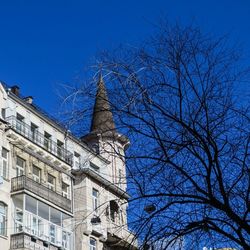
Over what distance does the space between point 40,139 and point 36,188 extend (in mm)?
4332

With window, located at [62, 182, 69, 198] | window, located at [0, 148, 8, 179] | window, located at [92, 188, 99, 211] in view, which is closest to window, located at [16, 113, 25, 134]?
window, located at [0, 148, 8, 179]

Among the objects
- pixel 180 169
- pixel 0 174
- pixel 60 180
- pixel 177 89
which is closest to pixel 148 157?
pixel 180 169

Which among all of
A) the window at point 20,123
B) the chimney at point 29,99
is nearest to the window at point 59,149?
the chimney at point 29,99

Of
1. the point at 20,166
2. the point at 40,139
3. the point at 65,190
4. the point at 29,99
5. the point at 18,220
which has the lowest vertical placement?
the point at 18,220

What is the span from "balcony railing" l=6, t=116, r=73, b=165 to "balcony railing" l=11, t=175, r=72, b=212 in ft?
9.85

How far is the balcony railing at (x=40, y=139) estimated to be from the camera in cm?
3831

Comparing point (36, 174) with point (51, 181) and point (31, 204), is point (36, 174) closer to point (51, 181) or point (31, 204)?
point (51, 181)

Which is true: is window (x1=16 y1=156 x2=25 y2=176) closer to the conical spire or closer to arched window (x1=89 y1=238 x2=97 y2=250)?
arched window (x1=89 y1=238 x2=97 y2=250)

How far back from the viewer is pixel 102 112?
10.4 metres

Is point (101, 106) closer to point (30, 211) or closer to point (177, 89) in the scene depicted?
point (177, 89)

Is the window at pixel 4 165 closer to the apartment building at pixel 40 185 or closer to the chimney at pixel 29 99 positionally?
the apartment building at pixel 40 185

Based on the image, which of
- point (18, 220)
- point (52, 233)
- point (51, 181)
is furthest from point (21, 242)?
point (51, 181)

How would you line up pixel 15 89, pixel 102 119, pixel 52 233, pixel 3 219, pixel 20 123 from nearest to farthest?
pixel 102 119 < pixel 3 219 < pixel 52 233 < pixel 20 123 < pixel 15 89

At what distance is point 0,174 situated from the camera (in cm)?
3594
